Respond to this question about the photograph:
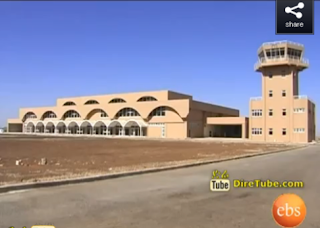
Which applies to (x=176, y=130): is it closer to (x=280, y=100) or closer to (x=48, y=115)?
(x=280, y=100)

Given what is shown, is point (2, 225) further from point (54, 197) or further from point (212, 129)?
point (212, 129)

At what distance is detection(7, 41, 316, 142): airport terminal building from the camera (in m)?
56.7

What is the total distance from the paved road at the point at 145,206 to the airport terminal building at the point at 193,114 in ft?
162

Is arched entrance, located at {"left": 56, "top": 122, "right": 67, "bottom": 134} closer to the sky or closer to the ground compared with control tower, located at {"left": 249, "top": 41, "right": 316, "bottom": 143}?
closer to the ground

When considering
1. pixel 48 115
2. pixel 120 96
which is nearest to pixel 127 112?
pixel 120 96

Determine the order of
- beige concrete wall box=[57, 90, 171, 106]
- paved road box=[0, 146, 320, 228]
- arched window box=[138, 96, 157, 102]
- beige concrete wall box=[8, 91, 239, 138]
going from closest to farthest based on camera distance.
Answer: paved road box=[0, 146, 320, 228], beige concrete wall box=[8, 91, 239, 138], beige concrete wall box=[57, 90, 171, 106], arched window box=[138, 96, 157, 102]

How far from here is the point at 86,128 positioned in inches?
3324

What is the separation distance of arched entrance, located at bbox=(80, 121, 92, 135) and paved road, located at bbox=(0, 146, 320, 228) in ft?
242

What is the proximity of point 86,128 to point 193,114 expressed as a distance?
98.5ft

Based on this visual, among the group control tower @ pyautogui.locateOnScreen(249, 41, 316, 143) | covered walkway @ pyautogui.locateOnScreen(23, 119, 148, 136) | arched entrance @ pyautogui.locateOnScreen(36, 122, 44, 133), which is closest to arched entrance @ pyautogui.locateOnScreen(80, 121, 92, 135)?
covered walkway @ pyautogui.locateOnScreen(23, 119, 148, 136)

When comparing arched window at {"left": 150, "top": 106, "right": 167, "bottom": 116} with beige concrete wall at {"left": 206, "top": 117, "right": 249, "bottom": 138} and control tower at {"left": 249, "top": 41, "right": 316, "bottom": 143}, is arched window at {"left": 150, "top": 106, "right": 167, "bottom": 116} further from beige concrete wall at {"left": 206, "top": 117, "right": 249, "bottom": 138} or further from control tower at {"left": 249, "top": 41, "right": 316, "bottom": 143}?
control tower at {"left": 249, "top": 41, "right": 316, "bottom": 143}

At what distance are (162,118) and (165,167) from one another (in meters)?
56.4

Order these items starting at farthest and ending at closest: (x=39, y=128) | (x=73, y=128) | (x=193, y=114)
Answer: (x=39, y=128) → (x=73, y=128) → (x=193, y=114)

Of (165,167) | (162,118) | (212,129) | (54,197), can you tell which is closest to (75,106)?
(162,118)
